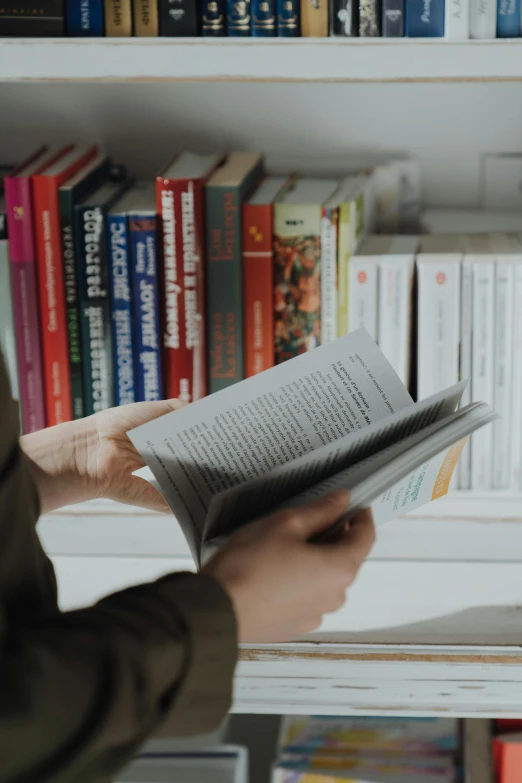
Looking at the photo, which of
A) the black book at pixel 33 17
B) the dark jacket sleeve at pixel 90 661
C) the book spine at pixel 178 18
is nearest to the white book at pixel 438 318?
the book spine at pixel 178 18

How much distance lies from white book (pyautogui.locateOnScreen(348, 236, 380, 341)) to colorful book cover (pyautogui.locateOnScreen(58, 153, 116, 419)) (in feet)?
1.00

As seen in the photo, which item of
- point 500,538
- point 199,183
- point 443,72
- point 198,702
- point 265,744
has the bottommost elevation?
point 265,744

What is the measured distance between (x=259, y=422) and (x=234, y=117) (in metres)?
0.66

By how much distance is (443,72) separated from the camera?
0.90 metres

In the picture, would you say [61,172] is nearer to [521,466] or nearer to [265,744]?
[521,466]

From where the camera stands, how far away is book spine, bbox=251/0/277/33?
93 centimetres

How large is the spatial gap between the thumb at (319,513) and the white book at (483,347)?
1.56ft

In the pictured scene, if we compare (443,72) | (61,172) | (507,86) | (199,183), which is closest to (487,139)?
(507,86)

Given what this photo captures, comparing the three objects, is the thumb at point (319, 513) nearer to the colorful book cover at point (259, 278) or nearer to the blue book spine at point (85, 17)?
the colorful book cover at point (259, 278)

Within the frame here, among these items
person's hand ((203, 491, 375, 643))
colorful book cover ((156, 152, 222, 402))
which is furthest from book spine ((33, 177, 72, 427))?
person's hand ((203, 491, 375, 643))

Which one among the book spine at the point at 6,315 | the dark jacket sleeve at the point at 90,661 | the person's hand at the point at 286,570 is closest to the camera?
the dark jacket sleeve at the point at 90,661

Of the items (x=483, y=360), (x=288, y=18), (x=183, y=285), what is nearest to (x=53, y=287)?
(x=183, y=285)

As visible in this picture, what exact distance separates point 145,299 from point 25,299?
0.44 ft

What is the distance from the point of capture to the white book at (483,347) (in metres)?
0.99
